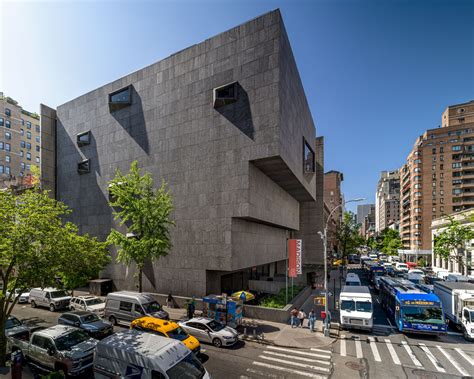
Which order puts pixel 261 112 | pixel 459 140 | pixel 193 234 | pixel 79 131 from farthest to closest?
pixel 459 140, pixel 79 131, pixel 193 234, pixel 261 112

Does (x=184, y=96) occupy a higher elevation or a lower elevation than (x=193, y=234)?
higher

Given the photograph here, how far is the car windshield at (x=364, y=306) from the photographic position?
776 inches

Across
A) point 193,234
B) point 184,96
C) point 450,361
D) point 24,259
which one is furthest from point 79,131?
point 450,361

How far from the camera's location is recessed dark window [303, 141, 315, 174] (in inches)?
1478

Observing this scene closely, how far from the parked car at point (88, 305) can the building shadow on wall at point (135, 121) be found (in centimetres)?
1614

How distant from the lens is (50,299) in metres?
25.0

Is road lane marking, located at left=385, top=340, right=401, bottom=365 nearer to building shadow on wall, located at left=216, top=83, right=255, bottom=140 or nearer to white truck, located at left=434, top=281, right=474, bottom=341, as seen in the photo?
white truck, located at left=434, top=281, right=474, bottom=341

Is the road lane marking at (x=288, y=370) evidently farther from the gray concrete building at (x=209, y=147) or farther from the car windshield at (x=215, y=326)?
the gray concrete building at (x=209, y=147)

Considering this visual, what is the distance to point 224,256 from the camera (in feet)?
81.9

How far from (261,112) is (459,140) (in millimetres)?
88877

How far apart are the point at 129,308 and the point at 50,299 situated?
11.1 metres

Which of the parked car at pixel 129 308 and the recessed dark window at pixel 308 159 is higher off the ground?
the recessed dark window at pixel 308 159

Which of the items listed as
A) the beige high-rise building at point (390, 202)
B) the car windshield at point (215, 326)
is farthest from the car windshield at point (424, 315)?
the beige high-rise building at point (390, 202)

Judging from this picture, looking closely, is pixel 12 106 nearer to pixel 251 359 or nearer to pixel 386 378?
pixel 251 359
